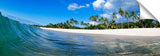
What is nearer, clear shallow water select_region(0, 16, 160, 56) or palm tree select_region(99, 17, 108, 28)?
clear shallow water select_region(0, 16, 160, 56)

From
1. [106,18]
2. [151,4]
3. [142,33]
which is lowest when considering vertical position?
[142,33]

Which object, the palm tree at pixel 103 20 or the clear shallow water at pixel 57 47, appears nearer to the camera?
the clear shallow water at pixel 57 47

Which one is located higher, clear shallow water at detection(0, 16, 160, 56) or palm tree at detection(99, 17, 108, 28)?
palm tree at detection(99, 17, 108, 28)

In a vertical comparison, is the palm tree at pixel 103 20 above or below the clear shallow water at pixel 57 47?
above

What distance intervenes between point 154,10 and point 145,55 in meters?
2.44

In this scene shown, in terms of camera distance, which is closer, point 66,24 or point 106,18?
point 106,18

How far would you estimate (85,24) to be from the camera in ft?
273

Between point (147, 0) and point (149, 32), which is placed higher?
point (147, 0)

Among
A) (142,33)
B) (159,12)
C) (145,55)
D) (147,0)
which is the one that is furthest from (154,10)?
(142,33)

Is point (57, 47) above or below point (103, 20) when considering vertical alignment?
below

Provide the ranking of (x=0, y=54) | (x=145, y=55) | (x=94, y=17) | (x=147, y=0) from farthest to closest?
(x=94, y=17)
(x=147, y=0)
(x=145, y=55)
(x=0, y=54)

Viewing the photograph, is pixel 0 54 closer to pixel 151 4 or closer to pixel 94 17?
pixel 151 4

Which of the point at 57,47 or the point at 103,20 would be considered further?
the point at 103,20

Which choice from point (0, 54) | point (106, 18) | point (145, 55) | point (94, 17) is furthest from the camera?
point (94, 17)
